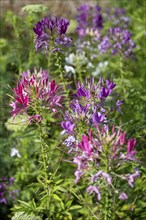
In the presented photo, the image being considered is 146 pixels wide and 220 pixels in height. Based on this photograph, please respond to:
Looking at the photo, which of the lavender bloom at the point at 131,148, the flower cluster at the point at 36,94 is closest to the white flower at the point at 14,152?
the flower cluster at the point at 36,94

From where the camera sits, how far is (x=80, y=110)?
6.34 ft

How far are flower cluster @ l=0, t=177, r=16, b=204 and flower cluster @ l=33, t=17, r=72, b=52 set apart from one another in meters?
0.99

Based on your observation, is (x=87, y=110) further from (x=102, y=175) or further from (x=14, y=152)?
(x=14, y=152)

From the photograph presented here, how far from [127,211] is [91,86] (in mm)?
974

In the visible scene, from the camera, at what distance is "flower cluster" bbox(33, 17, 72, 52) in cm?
241

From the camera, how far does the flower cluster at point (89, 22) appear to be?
4504 millimetres

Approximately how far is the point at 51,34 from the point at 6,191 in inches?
44.5

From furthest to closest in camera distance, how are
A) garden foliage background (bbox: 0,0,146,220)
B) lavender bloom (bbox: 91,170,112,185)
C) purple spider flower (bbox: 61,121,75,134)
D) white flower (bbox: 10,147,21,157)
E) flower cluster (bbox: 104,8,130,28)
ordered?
flower cluster (bbox: 104,8,130,28), white flower (bbox: 10,147,21,157), garden foliage background (bbox: 0,0,146,220), purple spider flower (bbox: 61,121,75,134), lavender bloom (bbox: 91,170,112,185)

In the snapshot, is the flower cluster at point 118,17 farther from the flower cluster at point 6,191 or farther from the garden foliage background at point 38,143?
the flower cluster at point 6,191

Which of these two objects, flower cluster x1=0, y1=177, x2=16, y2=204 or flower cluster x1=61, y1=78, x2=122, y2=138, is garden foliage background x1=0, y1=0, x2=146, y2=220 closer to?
flower cluster x1=0, y1=177, x2=16, y2=204

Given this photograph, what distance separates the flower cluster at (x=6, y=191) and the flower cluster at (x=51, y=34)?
3.24 feet

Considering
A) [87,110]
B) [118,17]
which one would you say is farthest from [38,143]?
[118,17]

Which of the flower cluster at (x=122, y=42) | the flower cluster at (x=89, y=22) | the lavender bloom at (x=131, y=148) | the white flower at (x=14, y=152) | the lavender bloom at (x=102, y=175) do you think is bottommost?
the white flower at (x=14, y=152)

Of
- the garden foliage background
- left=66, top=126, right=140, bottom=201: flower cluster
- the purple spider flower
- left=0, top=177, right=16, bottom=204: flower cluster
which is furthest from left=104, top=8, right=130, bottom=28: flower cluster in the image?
left=66, top=126, right=140, bottom=201: flower cluster
